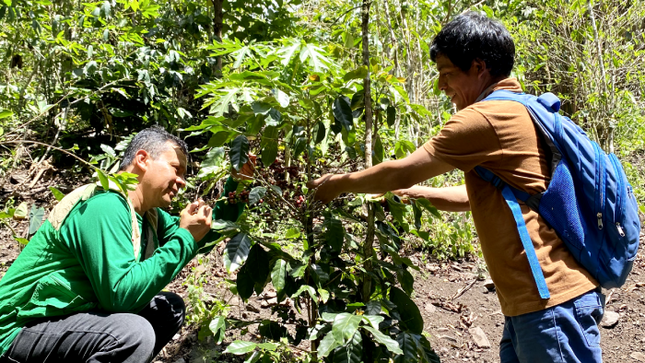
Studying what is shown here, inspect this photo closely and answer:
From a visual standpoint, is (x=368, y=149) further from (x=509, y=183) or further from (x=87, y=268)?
(x=87, y=268)

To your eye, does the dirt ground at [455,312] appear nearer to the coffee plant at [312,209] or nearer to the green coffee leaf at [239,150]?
the coffee plant at [312,209]

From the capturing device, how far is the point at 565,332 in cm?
165

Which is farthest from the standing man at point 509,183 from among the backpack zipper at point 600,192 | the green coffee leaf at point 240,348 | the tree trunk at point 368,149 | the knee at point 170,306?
the knee at point 170,306

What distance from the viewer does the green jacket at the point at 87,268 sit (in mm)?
2033

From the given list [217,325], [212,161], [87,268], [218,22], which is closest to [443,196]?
[212,161]

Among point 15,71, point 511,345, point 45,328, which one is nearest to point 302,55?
point 511,345

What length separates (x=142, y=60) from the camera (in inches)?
173

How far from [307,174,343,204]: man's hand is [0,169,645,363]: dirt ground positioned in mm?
1209

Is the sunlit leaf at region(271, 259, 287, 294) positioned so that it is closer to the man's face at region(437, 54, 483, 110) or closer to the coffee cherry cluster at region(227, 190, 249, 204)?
the coffee cherry cluster at region(227, 190, 249, 204)

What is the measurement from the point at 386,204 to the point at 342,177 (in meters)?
0.33

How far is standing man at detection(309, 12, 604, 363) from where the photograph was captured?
5.43 feet

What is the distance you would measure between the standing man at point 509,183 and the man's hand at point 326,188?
0.47 ft

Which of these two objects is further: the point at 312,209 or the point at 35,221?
the point at 35,221

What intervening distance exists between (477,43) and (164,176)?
4.46 feet
